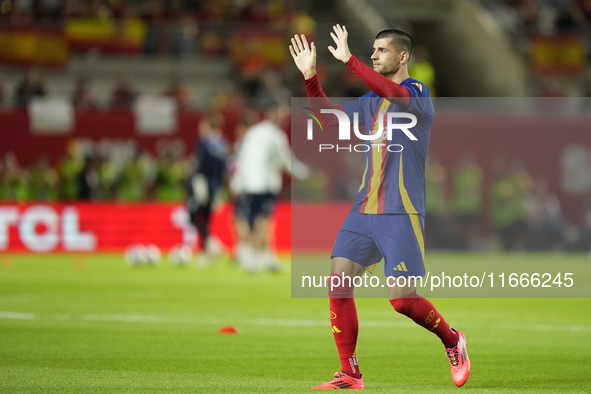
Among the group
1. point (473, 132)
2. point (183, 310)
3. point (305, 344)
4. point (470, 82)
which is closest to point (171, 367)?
point (305, 344)

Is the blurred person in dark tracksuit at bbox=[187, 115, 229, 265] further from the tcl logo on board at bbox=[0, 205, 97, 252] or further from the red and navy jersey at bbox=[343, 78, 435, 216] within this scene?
the red and navy jersey at bbox=[343, 78, 435, 216]

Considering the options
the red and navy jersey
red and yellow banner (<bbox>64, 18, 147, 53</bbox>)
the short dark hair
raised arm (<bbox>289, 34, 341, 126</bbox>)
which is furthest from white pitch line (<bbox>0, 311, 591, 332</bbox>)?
red and yellow banner (<bbox>64, 18, 147, 53</bbox>)

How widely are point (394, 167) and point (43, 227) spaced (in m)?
15.8

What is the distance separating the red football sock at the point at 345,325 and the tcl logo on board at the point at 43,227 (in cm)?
1548

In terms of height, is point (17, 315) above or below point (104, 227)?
below

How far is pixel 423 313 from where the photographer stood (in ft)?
21.1

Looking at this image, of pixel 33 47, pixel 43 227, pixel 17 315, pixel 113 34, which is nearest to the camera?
pixel 17 315

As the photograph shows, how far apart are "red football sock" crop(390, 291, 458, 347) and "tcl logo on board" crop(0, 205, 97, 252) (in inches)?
614

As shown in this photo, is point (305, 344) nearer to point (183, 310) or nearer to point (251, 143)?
point (183, 310)

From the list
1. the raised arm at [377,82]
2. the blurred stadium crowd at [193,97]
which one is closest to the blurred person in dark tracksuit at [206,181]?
the blurred stadium crowd at [193,97]

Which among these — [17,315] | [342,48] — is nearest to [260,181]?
[17,315]

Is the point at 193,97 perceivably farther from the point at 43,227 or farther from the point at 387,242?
the point at 387,242

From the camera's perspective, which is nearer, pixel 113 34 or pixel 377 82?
pixel 377 82

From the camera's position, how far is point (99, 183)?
22.5 metres
